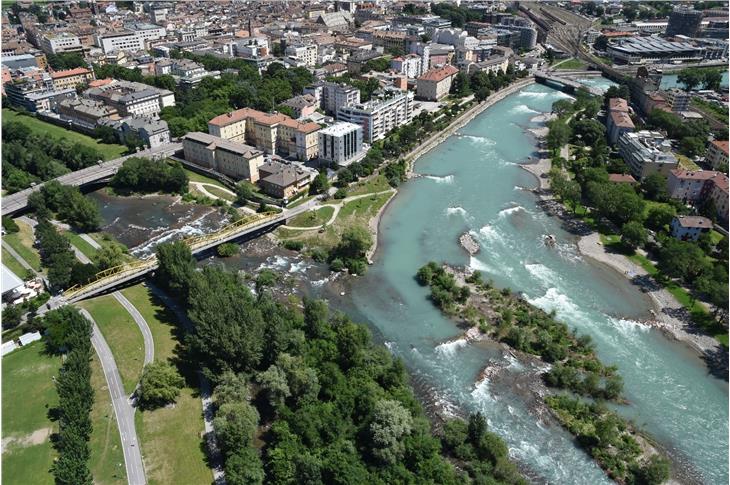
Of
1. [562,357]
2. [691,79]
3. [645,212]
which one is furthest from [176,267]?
[691,79]

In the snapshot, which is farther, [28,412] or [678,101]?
[678,101]

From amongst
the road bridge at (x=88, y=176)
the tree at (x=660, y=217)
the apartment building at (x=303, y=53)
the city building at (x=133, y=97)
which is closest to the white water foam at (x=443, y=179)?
the tree at (x=660, y=217)

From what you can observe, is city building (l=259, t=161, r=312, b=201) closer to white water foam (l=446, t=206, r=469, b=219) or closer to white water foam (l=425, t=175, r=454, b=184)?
white water foam (l=425, t=175, r=454, b=184)

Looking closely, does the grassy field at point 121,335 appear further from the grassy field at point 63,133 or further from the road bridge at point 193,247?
the grassy field at point 63,133

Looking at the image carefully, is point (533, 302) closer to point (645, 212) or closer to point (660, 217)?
point (660, 217)

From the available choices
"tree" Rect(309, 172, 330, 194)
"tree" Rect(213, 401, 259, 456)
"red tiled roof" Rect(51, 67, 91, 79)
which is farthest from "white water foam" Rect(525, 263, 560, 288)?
"red tiled roof" Rect(51, 67, 91, 79)

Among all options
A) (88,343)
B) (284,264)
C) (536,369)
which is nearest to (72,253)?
(88,343)

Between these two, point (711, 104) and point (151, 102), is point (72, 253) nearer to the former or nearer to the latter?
point (151, 102)
